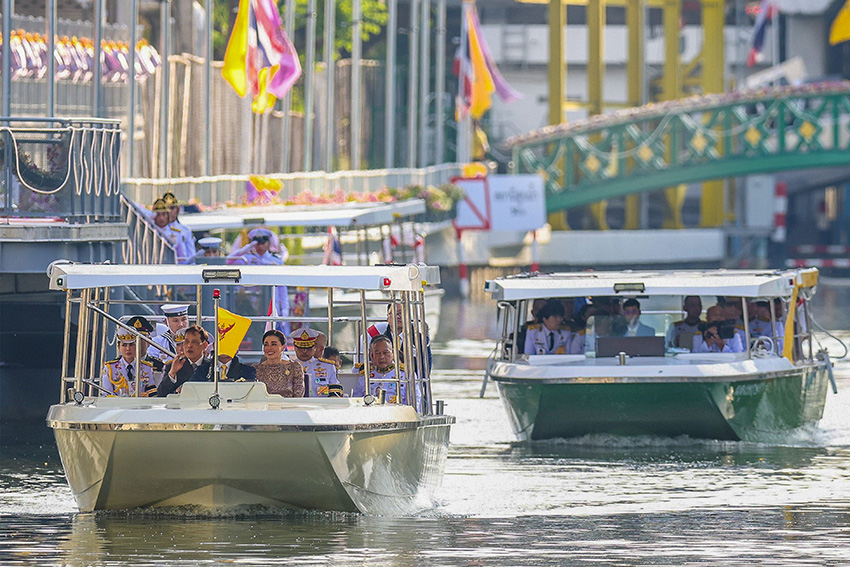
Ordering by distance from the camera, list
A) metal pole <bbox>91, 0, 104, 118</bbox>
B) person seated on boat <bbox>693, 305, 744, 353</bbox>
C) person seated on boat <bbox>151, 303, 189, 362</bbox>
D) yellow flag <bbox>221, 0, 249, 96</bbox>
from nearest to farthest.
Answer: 1. person seated on boat <bbox>151, 303, 189, 362</bbox>
2. person seated on boat <bbox>693, 305, 744, 353</bbox>
3. metal pole <bbox>91, 0, 104, 118</bbox>
4. yellow flag <bbox>221, 0, 249, 96</bbox>

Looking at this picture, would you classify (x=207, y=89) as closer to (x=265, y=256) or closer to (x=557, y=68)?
(x=265, y=256)

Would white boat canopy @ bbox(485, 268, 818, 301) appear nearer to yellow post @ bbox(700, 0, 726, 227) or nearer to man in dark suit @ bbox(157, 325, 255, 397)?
man in dark suit @ bbox(157, 325, 255, 397)

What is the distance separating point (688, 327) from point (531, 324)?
148 cm

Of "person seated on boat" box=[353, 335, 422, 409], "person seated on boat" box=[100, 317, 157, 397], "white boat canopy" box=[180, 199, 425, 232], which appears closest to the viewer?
"person seated on boat" box=[353, 335, 422, 409]

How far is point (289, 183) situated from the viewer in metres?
38.2

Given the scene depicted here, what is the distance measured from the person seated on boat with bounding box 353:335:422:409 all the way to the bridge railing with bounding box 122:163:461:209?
37.5ft

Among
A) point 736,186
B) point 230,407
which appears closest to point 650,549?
point 230,407

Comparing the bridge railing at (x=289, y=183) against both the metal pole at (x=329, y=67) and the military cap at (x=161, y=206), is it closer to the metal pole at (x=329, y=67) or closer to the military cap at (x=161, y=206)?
the metal pole at (x=329, y=67)

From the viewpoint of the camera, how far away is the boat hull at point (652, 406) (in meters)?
20.3

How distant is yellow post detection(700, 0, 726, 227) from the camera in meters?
66.6

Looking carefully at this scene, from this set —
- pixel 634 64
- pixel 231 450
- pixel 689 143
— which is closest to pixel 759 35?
pixel 689 143

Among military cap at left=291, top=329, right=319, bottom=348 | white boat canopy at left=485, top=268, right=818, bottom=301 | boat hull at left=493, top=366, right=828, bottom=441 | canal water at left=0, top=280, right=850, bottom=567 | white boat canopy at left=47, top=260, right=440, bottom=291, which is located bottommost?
canal water at left=0, top=280, right=850, bottom=567

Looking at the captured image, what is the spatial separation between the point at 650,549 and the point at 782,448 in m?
7.41

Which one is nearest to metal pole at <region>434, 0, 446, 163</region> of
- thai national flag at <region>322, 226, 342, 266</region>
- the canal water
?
thai national flag at <region>322, 226, 342, 266</region>
